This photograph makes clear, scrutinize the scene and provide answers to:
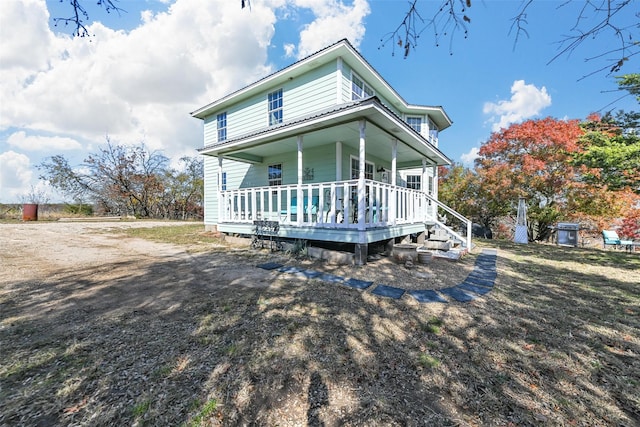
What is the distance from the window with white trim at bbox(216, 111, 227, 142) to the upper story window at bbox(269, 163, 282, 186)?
137 inches

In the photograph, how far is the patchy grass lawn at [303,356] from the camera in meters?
1.60

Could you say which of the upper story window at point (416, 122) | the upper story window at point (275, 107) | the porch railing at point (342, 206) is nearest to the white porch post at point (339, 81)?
the upper story window at point (275, 107)

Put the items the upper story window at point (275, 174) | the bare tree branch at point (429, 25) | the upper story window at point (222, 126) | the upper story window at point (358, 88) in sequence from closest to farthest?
1. the bare tree branch at point (429, 25)
2. the upper story window at point (358, 88)
3. the upper story window at point (275, 174)
4. the upper story window at point (222, 126)

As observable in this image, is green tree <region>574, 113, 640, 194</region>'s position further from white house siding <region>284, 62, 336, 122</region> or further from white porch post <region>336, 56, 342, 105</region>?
white house siding <region>284, 62, 336, 122</region>

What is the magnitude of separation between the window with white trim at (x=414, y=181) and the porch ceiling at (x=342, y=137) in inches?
74.0

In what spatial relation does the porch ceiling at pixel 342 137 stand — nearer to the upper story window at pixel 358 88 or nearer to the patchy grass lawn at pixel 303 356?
the upper story window at pixel 358 88

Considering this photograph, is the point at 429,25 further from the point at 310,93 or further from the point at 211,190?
the point at 211,190

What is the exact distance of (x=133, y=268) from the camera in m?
4.88

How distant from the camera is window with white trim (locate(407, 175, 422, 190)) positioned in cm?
1246

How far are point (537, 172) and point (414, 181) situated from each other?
18.4 feet

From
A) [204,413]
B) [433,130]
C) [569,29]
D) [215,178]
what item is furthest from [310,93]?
[204,413]

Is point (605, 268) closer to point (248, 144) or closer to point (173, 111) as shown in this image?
point (248, 144)

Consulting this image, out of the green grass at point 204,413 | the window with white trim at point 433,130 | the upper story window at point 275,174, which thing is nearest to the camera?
the green grass at point 204,413

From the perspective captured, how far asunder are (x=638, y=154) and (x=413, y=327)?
342 inches
